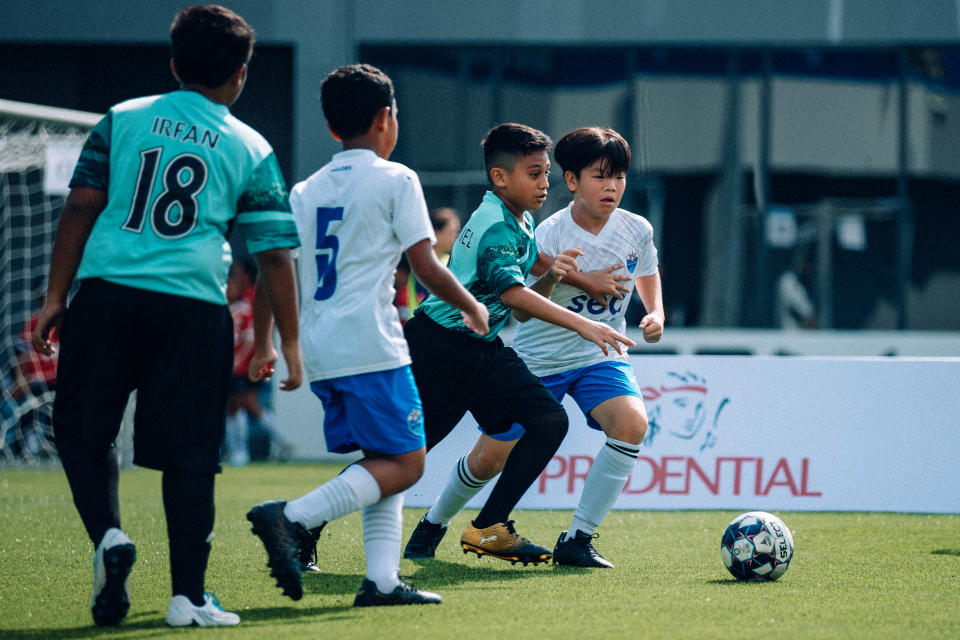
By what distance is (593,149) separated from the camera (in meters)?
5.00

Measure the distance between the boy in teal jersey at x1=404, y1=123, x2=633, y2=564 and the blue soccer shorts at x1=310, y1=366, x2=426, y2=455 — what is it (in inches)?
30.7

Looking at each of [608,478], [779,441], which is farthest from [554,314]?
[779,441]

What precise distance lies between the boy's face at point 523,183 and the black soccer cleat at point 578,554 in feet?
4.33

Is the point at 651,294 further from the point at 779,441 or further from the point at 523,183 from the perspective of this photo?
the point at 779,441

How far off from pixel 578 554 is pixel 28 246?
906 centimetres

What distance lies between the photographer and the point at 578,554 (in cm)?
484

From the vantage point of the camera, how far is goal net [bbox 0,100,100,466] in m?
10.3

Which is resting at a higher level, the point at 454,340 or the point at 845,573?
the point at 454,340

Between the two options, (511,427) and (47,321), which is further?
(511,427)

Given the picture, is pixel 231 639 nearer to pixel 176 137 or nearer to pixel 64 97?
pixel 176 137

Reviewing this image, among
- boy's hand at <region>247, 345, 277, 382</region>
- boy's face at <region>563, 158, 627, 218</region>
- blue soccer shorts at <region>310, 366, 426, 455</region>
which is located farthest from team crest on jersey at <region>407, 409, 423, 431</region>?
boy's face at <region>563, 158, 627, 218</region>

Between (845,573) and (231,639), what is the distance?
2471mm

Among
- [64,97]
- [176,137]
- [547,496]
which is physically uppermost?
[64,97]

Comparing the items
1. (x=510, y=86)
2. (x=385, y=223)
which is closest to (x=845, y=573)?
(x=385, y=223)
